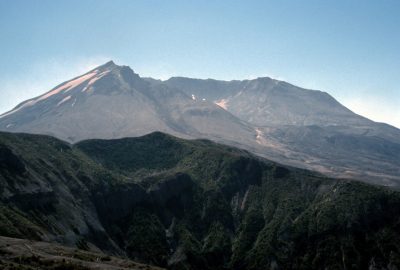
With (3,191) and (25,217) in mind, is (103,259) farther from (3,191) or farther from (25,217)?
(3,191)

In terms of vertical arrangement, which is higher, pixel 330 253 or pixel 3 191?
pixel 3 191

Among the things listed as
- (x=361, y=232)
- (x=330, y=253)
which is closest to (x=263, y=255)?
(x=330, y=253)

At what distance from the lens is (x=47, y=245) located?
11656cm

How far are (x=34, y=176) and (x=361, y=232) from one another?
12868 centimetres

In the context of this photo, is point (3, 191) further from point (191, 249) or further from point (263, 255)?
point (263, 255)

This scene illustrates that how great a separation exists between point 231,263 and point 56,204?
71520 mm

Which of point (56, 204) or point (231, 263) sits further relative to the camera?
point (231, 263)

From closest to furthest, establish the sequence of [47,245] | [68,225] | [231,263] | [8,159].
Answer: [47,245], [68,225], [8,159], [231,263]

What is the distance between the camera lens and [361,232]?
19888cm

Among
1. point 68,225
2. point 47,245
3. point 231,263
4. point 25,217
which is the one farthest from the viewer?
point 231,263

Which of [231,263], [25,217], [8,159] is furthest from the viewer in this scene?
[231,263]

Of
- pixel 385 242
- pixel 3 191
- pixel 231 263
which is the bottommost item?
pixel 231 263

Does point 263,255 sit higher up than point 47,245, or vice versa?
point 47,245

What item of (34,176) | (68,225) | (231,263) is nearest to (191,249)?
(231,263)
